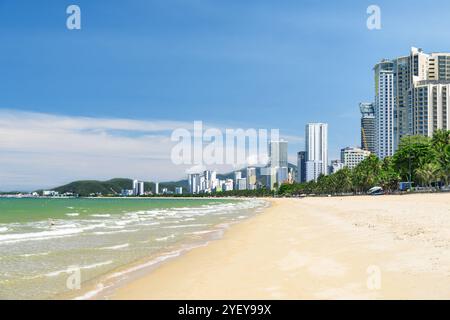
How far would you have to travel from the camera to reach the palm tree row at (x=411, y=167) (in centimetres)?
9069

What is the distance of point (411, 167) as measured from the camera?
10156 centimetres

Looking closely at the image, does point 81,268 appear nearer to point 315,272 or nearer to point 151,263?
point 151,263

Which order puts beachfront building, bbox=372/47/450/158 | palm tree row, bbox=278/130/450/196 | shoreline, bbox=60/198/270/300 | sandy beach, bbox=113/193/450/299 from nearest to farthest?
sandy beach, bbox=113/193/450/299
shoreline, bbox=60/198/270/300
palm tree row, bbox=278/130/450/196
beachfront building, bbox=372/47/450/158

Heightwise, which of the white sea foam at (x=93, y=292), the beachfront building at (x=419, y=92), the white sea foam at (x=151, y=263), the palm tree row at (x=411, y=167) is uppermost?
the beachfront building at (x=419, y=92)

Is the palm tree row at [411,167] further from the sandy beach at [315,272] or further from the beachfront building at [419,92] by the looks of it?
the sandy beach at [315,272]

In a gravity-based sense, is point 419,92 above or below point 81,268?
above

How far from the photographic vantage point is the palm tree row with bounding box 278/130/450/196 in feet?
298

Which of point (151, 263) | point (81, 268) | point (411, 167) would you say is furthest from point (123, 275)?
point (411, 167)

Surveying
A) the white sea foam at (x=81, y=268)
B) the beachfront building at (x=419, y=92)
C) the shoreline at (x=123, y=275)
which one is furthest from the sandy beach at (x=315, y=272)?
the beachfront building at (x=419, y=92)

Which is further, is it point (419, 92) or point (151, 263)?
point (419, 92)

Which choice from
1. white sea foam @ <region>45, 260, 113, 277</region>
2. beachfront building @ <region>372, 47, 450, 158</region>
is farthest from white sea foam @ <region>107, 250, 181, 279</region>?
beachfront building @ <region>372, 47, 450, 158</region>

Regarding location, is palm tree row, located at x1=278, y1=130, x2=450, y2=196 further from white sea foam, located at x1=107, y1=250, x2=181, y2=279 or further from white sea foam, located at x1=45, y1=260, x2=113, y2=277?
white sea foam, located at x1=45, y1=260, x2=113, y2=277

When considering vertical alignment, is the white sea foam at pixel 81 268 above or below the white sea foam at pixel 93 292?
below
